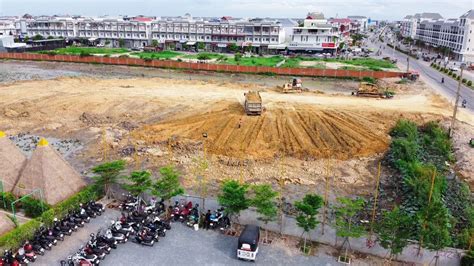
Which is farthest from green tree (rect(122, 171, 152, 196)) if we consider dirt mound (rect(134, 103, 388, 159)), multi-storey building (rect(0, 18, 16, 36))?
multi-storey building (rect(0, 18, 16, 36))

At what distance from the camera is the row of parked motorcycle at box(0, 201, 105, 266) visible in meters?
17.1

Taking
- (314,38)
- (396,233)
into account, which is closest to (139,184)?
(396,233)

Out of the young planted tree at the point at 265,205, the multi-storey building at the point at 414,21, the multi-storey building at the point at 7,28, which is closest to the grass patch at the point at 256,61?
the young planted tree at the point at 265,205

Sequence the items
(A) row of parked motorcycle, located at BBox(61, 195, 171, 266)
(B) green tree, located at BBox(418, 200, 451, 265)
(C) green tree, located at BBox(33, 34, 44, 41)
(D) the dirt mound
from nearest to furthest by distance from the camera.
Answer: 1. (B) green tree, located at BBox(418, 200, 451, 265)
2. (A) row of parked motorcycle, located at BBox(61, 195, 171, 266)
3. (D) the dirt mound
4. (C) green tree, located at BBox(33, 34, 44, 41)

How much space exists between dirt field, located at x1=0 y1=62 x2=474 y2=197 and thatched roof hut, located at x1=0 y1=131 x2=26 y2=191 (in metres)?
Answer: 5.18

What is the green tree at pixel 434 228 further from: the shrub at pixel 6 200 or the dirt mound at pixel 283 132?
the shrub at pixel 6 200

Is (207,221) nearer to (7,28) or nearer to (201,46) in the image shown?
(201,46)

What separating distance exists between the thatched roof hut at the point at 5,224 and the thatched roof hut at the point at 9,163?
3835 mm

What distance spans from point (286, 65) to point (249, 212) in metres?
55.9

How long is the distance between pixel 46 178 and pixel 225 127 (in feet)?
54.0

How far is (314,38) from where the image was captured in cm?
9119

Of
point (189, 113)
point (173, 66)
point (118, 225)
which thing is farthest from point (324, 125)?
point (173, 66)

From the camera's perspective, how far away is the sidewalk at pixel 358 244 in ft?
58.6

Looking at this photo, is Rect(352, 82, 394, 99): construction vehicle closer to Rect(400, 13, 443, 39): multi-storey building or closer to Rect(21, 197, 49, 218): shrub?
Rect(21, 197, 49, 218): shrub
